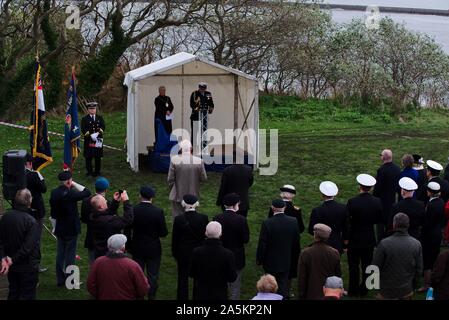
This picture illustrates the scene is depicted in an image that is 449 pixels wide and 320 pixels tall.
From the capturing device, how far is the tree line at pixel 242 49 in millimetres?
23391

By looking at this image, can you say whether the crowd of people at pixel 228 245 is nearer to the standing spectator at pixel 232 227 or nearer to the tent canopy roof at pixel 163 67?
the standing spectator at pixel 232 227

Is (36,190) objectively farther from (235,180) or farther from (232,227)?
(232,227)

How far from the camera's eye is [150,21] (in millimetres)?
25234

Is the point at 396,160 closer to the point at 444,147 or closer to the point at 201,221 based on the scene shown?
the point at 444,147

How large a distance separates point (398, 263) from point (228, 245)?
1705 millimetres

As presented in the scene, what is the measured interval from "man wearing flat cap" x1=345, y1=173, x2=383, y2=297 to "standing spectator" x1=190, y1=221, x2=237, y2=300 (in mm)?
1920

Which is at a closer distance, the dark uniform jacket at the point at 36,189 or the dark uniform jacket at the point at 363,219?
the dark uniform jacket at the point at 363,219

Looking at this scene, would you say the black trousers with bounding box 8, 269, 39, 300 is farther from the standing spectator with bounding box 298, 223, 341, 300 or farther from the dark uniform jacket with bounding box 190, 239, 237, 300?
the standing spectator with bounding box 298, 223, 341, 300

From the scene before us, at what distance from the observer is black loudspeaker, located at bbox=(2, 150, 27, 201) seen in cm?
867

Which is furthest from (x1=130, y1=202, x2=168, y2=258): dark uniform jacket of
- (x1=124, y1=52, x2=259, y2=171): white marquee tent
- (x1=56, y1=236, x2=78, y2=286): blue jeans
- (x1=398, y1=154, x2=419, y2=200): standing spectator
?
(x1=124, y1=52, x2=259, y2=171): white marquee tent

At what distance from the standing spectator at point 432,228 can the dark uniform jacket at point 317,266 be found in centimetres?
185

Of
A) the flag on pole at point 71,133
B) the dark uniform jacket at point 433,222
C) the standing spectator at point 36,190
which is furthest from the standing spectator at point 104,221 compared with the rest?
the flag on pole at point 71,133
